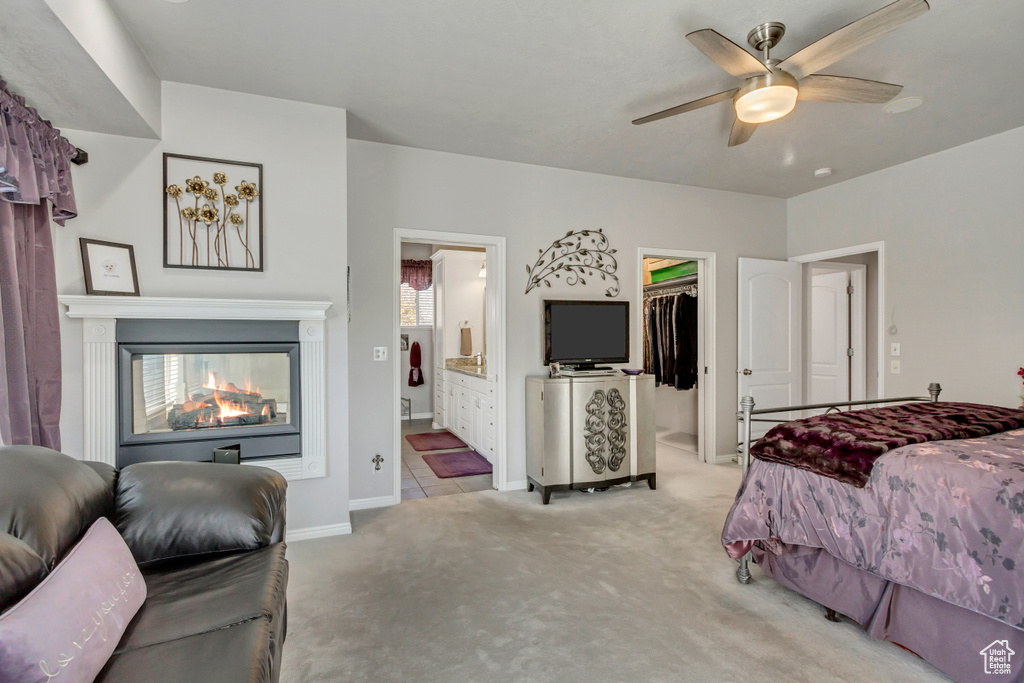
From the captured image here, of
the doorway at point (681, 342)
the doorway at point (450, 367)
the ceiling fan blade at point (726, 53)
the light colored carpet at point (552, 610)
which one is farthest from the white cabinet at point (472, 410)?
the ceiling fan blade at point (726, 53)

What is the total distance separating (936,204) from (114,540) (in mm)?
5218

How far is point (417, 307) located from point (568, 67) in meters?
5.16

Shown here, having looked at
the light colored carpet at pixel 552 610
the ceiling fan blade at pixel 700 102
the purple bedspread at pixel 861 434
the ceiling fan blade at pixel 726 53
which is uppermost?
the ceiling fan blade at pixel 726 53

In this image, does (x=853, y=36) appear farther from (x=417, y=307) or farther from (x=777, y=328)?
(x=417, y=307)

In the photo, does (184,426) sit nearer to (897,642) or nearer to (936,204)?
(897,642)

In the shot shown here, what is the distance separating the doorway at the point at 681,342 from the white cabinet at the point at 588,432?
2.34 ft

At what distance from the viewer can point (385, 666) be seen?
1903mm

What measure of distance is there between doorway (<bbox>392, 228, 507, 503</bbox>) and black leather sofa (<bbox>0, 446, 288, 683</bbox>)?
76.3 inches

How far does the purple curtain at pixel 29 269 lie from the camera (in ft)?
6.84

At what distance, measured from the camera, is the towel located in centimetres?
718

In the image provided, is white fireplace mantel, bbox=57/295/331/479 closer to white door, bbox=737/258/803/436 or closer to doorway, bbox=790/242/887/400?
white door, bbox=737/258/803/436

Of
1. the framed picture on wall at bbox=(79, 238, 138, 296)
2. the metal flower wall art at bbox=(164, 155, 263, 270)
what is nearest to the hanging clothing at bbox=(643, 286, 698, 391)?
the metal flower wall art at bbox=(164, 155, 263, 270)

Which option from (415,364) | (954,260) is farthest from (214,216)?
(954,260)

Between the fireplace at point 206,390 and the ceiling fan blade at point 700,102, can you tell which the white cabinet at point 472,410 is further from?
the ceiling fan blade at point 700,102
